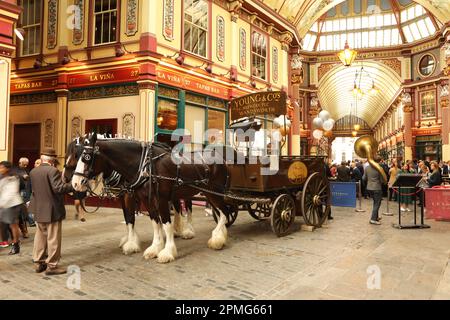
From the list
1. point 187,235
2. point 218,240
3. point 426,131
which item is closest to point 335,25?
point 426,131

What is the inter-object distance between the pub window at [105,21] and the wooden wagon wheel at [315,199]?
24.9 feet

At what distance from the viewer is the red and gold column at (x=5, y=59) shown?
716 cm

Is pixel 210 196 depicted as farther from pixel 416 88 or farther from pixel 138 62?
pixel 416 88

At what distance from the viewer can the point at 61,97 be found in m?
11.6

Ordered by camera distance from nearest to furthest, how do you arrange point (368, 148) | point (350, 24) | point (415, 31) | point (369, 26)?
1. point (368, 148)
2. point (415, 31)
3. point (369, 26)
4. point (350, 24)

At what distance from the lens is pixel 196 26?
12555 millimetres

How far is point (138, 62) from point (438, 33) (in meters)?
22.0

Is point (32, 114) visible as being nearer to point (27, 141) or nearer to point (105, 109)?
point (27, 141)

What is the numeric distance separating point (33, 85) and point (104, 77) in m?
3.17

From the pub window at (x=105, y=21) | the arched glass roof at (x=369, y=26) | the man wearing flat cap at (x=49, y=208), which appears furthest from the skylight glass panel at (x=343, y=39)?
the man wearing flat cap at (x=49, y=208)

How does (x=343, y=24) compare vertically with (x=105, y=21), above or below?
above

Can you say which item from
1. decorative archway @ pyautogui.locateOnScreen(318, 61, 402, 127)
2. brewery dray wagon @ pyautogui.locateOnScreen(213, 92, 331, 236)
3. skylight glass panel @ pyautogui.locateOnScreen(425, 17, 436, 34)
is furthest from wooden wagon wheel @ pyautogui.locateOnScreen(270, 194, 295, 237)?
decorative archway @ pyautogui.locateOnScreen(318, 61, 402, 127)

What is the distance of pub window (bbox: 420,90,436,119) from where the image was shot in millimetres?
25078
